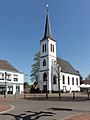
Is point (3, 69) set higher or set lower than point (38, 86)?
higher

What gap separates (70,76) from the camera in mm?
83625

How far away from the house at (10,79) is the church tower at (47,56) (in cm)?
699

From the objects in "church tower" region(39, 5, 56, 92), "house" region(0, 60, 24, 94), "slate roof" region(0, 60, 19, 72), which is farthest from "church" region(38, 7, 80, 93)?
"slate roof" region(0, 60, 19, 72)

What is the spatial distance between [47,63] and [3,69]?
14700 millimetres

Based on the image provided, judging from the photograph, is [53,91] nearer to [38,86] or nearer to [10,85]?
[38,86]

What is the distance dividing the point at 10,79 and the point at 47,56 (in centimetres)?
1413

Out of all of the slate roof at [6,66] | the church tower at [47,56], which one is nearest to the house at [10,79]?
the slate roof at [6,66]

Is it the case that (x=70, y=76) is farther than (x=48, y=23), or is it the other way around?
(x=70, y=76)

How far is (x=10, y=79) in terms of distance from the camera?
234 feet

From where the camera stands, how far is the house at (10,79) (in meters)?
68.6

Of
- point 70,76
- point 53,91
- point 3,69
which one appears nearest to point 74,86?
point 70,76

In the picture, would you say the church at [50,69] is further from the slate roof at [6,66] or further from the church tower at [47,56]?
the slate roof at [6,66]

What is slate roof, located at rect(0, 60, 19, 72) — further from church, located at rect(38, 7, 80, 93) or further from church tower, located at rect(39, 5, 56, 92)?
church, located at rect(38, 7, 80, 93)

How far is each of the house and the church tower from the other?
275 inches
